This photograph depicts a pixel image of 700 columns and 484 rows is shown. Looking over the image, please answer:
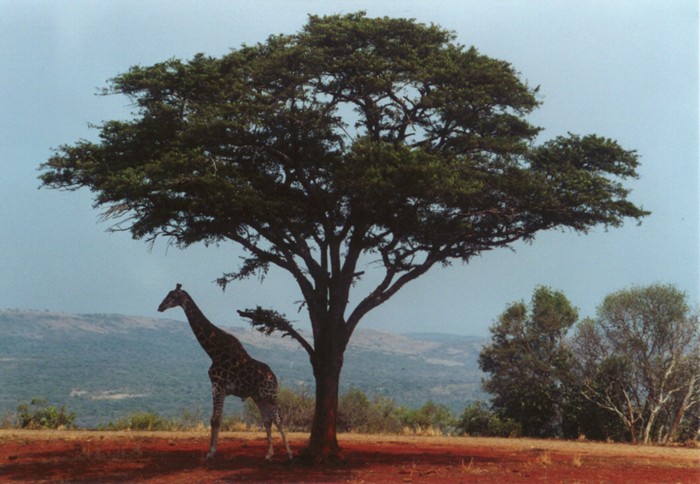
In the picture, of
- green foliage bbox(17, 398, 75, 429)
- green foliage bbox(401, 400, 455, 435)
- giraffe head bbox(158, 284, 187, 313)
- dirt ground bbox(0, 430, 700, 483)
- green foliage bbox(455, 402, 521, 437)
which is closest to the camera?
dirt ground bbox(0, 430, 700, 483)

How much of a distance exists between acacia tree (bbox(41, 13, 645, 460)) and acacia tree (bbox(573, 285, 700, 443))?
41.2 feet

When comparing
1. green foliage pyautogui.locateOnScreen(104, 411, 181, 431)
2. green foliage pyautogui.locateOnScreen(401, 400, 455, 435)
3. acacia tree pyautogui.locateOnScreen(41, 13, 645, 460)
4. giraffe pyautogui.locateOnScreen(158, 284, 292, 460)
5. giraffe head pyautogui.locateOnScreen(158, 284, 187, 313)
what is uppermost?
acacia tree pyautogui.locateOnScreen(41, 13, 645, 460)

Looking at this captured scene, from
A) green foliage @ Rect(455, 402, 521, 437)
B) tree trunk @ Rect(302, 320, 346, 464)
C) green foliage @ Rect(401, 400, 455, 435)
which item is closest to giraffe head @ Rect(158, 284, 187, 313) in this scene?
tree trunk @ Rect(302, 320, 346, 464)

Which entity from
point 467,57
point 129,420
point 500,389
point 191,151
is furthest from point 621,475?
point 129,420

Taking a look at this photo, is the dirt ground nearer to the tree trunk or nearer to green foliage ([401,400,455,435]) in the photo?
the tree trunk

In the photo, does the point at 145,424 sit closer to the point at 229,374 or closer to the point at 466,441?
Answer: the point at 466,441

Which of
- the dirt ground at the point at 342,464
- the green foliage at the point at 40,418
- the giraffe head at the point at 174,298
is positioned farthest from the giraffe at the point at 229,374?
the green foliage at the point at 40,418

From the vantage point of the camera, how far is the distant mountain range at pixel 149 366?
86.4m

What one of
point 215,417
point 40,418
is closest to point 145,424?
point 40,418

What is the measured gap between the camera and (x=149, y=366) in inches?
4776

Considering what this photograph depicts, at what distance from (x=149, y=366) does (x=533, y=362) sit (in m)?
97.0

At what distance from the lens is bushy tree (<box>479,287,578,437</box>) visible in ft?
105

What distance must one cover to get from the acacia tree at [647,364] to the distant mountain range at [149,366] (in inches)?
1579

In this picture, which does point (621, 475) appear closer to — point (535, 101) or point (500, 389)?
point (535, 101)
